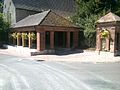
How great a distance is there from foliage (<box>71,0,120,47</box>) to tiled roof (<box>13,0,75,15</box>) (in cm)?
978

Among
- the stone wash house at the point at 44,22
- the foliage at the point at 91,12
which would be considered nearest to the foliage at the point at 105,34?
the foliage at the point at 91,12

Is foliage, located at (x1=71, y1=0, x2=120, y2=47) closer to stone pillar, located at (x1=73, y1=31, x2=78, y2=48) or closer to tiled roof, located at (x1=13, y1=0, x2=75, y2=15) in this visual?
stone pillar, located at (x1=73, y1=31, x2=78, y2=48)

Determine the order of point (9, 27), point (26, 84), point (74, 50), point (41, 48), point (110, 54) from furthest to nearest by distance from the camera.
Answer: point (9, 27), point (74, 50), point (41, 48), point (110, 54), point (26, 84)

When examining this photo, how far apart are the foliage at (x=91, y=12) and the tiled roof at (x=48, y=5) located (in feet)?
32.1

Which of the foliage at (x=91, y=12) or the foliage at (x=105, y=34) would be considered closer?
the foliage at (x=105, y=34)

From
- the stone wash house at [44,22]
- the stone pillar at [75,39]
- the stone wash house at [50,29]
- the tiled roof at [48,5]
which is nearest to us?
the stone wash house at [50,29]

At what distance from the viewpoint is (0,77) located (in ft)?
40.1

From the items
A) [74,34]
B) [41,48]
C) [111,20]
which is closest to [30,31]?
[41,48]

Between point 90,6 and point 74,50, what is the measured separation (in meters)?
6.47

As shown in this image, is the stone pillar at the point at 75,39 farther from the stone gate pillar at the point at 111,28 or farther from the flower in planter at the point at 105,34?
the flower in planter at the point at 105,34

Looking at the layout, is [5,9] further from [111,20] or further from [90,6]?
[111,20]

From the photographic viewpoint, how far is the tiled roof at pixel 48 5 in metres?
37.1

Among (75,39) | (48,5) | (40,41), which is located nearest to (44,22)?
(40,41)

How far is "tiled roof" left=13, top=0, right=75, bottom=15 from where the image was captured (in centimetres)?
3706
